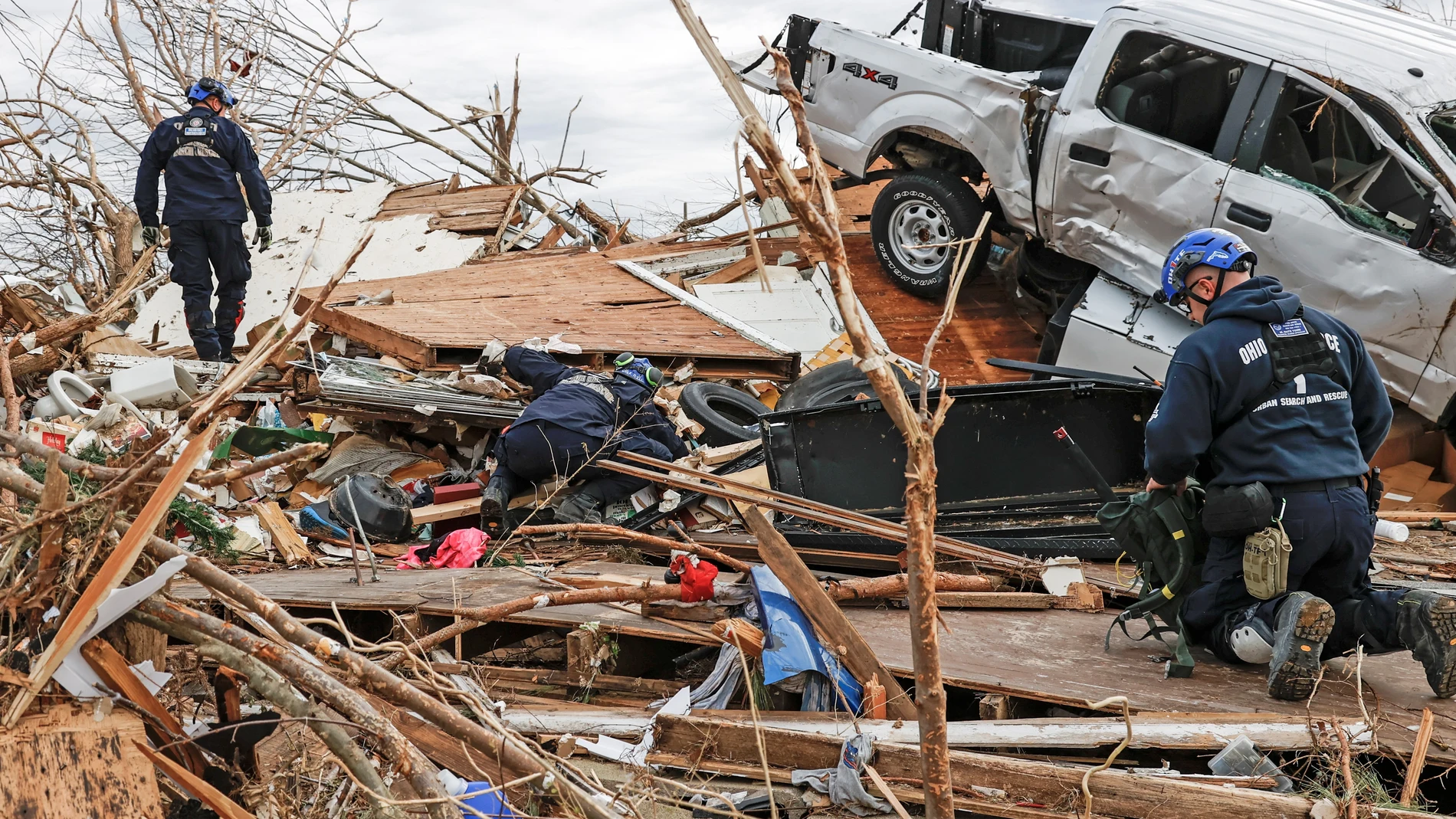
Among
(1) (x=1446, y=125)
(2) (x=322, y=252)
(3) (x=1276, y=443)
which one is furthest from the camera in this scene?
(2) (x=322, y=252)

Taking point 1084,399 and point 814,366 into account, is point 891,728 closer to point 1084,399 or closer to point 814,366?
point 1084,399

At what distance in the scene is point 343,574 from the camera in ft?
17.3

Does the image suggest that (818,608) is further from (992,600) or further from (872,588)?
(992,600)

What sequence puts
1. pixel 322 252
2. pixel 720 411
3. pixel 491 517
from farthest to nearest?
pixel 322 252, pixel 720 411, pixel 491 517

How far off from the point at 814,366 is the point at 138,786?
270 inches

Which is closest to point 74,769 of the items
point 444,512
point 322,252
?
point 444,512

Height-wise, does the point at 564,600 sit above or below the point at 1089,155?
below

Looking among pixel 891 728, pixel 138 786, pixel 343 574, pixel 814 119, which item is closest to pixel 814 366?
pixel 814 119

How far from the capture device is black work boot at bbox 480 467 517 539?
6.35 metres

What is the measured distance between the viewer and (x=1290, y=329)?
3.59 meters

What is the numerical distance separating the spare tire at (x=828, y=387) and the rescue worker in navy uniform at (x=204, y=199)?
4.57m

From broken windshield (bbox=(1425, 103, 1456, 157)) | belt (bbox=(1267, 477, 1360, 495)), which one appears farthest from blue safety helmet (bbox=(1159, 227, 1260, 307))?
broken windshield (bbox=(1425, 103, 1456, 157))

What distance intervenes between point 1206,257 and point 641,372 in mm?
3850

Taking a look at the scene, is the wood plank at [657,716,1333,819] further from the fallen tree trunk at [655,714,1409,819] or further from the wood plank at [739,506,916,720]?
the wood plank at [739,506,916,720]
